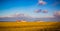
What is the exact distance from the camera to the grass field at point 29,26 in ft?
3.50

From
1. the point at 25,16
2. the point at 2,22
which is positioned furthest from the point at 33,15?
the point at 2,22

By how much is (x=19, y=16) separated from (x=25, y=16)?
0.21ft

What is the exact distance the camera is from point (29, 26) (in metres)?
1.08

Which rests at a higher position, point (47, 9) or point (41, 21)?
point (47, 9)

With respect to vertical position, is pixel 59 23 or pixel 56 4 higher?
pixel 56 4

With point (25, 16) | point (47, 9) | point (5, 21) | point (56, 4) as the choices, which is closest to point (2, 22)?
point (5, 21)

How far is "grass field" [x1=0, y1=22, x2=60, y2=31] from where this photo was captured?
42.0 inches

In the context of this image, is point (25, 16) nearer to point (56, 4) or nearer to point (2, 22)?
point (2, 22)

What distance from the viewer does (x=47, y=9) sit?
1.12m

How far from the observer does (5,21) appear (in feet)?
3.59

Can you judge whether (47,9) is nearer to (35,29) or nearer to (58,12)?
(58,12)

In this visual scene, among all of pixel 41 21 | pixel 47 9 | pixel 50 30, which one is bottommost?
pixel 50 30

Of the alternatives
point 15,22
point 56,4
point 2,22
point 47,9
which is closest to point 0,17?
point 2,22

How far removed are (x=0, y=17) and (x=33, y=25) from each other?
1.19 ft
